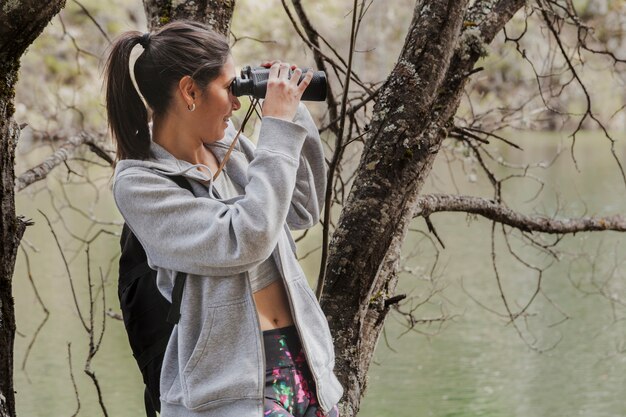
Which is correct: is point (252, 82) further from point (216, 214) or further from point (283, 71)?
point (216, 214)

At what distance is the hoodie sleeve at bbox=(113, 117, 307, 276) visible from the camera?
1283 mm

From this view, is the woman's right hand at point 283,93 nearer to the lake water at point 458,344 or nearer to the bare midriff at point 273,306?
the bare midriff at point 273,306

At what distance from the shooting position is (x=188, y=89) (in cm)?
138

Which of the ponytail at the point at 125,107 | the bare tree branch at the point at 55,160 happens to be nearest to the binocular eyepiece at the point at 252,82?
the ponytail at the point at 125,107

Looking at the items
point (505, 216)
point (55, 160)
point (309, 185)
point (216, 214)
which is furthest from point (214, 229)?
point (55, 160)

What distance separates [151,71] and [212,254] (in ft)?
0.99

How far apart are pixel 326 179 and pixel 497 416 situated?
538 centimetres

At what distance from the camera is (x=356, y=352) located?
6.08 feet

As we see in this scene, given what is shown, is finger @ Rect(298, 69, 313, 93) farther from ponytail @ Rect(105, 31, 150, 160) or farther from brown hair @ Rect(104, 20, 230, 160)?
ponytail @ Rect(105, 31, 150, 160)

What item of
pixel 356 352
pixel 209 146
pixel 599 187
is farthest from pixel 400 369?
pixel 599 187

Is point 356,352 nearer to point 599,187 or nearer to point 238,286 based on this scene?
point 238,286

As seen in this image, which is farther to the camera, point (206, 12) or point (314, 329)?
point (206, 12)

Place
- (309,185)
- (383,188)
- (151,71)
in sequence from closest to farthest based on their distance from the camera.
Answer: (151,71) < (309,185) < (383,188)

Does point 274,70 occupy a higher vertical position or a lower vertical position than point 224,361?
higher
